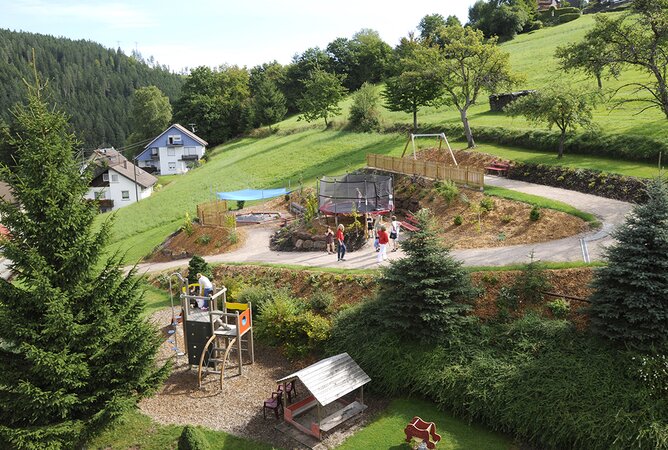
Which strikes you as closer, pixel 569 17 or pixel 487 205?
pixel 487 205

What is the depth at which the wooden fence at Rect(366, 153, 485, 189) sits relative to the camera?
2709 cm

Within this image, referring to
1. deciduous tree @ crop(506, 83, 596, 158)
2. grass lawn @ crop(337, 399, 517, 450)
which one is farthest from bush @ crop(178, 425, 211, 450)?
deciduous tree @ crop(506, 83, 596, 158)

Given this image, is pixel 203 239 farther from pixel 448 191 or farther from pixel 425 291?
pixel 425 291

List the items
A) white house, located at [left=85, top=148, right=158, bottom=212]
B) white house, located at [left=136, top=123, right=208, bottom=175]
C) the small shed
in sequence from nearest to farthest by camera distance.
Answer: the small shed
white house, located at [left=85, top=148, right=158, bottom=212]
white house, located at [left=136, top=123, right=208, bottom=175]

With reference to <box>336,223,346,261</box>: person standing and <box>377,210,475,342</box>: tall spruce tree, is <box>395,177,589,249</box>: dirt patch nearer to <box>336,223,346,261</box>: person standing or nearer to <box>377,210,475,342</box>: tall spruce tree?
<box>377,210,475,342</box>: tall spruce tree

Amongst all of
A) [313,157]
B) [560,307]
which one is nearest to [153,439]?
[560,307]

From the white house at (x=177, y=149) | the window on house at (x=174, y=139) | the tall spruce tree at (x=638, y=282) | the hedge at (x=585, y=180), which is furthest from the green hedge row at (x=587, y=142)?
the window on house at (x=174, y=139)

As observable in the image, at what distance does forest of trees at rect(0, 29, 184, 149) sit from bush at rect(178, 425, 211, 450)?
134m

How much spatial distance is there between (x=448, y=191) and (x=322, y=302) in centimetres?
1096

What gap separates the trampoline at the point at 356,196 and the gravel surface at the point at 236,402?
9570 millimetres

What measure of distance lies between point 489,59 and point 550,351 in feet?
83.9

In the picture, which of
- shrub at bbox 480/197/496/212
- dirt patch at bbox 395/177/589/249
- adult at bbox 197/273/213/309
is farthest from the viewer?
shrub at bbox 480/197/496/212

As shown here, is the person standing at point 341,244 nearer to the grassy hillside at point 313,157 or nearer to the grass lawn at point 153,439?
the grass lawn at point 153,439

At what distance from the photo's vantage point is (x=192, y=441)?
12.1 m
